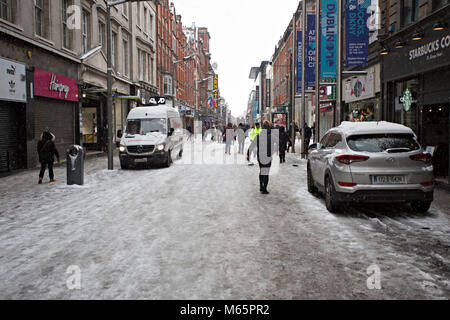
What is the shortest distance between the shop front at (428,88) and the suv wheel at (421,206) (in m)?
4.76

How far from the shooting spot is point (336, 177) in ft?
24.8

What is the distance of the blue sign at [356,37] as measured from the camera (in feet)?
53.9

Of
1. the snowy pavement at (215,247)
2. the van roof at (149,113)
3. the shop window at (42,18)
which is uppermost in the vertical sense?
the shop window at (42,18)

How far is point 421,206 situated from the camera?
304 inches

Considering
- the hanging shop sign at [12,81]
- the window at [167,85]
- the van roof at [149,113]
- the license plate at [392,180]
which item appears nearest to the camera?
the license plate at [392,180]

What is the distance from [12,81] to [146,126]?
17.3ft

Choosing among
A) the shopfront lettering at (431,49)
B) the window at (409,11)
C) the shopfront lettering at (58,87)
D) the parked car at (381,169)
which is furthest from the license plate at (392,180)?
the shopfront lettering at (58,87)

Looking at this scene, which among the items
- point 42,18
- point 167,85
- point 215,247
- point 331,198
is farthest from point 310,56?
point 167,85

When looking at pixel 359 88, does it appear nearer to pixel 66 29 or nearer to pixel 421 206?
pixel 421 206

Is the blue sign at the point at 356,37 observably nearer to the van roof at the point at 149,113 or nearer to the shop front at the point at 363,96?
the shop front at the point at 363,96

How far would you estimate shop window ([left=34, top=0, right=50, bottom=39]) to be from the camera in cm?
1739

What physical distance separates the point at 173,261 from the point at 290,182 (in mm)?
7959
